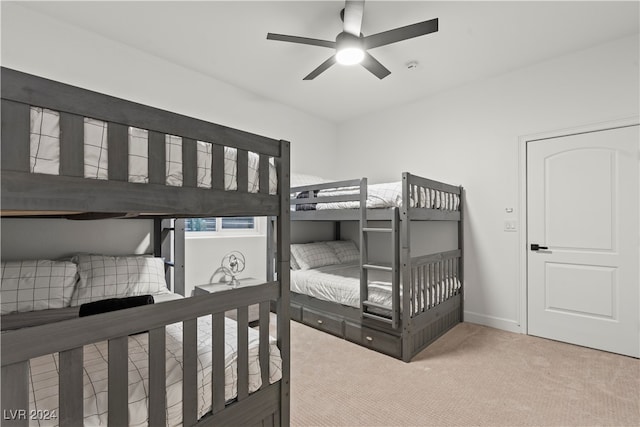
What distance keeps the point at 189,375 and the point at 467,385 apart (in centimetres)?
188

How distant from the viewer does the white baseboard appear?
321 cm

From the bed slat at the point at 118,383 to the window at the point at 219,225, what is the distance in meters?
2.50

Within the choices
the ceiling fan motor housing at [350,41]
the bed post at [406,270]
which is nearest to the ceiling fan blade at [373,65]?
the ceiling fan motor housing at [350,41]

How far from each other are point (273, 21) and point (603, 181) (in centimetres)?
312

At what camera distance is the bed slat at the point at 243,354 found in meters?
1.37

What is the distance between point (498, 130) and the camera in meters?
3.34

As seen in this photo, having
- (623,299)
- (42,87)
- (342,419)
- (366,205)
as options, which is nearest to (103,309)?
(42,87)

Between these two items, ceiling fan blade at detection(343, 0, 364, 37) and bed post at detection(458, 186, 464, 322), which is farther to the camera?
bed post at detection(458, 186, 464, 322)

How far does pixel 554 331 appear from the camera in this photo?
3012 millimetres

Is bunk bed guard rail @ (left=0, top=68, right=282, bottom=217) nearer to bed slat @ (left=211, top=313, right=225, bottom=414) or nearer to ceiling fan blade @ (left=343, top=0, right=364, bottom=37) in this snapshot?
bed slat @ (left=211, top=313, right=225, bottom=414)

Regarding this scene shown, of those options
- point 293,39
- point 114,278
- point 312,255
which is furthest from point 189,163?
point 312,255

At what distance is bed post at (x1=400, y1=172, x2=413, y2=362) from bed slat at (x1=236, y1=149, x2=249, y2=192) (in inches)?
59.5

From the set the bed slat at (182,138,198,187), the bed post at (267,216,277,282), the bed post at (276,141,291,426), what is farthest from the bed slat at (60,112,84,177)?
the bed post at (267,216,277,282)

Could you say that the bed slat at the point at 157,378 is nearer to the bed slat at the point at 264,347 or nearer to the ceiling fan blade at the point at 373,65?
the bed slat at the point at 264,347
